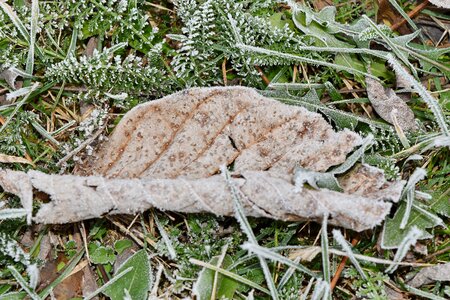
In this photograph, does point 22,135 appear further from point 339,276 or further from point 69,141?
point 339,276

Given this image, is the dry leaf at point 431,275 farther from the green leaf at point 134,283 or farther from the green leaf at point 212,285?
the green leaf at point 134,283

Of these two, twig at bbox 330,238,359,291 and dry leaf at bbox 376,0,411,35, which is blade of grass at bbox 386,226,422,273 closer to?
twig at bbox 330,238,359,291

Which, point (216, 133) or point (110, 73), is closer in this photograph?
point (216, 133)

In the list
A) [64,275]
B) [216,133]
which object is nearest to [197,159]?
[216,133]

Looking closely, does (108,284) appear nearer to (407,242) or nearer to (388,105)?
(407,242)

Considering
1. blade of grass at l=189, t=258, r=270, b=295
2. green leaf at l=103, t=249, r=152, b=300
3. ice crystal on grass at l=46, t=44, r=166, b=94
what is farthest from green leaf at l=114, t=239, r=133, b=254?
ice crystal on grass at l=46, t=44, r=166, b=94

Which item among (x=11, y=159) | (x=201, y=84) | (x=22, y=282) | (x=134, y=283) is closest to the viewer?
(x=22, y=282)

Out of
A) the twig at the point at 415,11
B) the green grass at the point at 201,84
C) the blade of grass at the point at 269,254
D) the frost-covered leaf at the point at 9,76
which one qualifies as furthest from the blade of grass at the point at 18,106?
the twig at the point at 415,11
